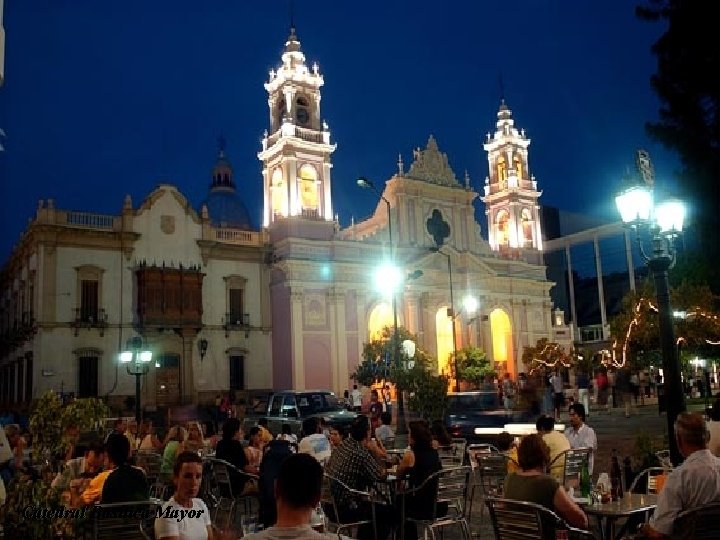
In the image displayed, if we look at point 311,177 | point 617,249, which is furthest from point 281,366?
point 617,249

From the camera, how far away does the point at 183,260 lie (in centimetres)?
3675

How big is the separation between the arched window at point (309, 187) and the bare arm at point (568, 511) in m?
37.6

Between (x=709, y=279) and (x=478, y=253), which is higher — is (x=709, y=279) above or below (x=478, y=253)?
below

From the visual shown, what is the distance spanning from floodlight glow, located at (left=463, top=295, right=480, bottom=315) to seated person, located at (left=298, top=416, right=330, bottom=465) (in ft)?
110

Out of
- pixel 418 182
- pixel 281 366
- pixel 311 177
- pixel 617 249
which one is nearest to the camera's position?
pixel 281 366

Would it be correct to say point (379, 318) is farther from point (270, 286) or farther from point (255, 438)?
point (255, 438)

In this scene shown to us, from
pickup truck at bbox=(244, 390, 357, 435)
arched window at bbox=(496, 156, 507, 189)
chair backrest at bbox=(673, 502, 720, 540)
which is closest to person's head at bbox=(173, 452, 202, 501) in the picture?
chair backrest at bbox=(673, 502, 720, 540)

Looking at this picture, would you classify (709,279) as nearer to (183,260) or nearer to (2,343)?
(183,260)

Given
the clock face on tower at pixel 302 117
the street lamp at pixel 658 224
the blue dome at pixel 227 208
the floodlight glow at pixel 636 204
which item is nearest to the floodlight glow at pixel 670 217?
the street lamp at pixel 658 224

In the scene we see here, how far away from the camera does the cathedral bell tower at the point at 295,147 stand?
41.6m

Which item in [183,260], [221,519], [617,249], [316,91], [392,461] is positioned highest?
[316,91]

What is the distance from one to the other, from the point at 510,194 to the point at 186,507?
50.7m

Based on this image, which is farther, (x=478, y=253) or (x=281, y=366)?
(x=478, y=253)

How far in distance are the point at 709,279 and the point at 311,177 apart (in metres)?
25.5
